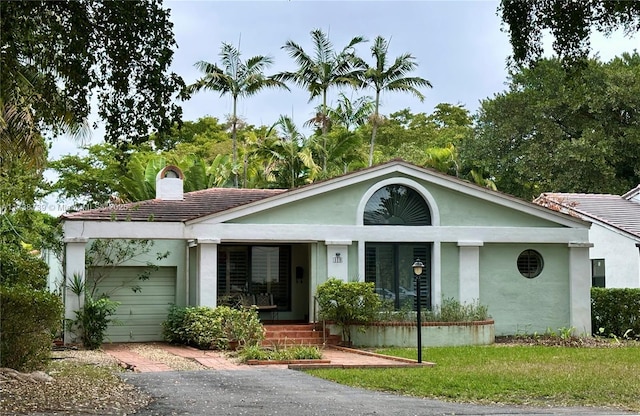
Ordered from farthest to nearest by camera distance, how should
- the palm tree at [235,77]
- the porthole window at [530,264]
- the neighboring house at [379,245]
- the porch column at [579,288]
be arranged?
the palm tree at [235,77], the porthole window at [530,264], the porch column at [579,288], the neighboring house at [379,245]

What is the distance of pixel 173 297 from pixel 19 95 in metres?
10.9

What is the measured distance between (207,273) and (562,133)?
25070mm

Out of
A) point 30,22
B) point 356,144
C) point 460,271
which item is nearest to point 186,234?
point 460,271

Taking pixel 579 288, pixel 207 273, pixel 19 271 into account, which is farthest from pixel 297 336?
pixel 579 288

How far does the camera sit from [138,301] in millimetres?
24906

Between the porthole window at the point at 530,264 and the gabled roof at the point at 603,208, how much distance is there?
4529mm

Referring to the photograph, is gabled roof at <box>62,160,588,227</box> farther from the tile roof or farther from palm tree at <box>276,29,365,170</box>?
palm tree at <box>276,29,365,170</box>

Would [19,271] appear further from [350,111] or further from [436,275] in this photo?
[350,111]

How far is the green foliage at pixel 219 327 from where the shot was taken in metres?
21.7

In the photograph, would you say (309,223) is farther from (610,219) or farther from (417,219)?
(610,219)

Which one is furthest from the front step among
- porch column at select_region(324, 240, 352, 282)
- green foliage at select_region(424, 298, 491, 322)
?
green foliage at select_region(424, 298, 491, 322)

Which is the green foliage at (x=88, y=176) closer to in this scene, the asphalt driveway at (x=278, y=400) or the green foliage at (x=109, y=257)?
the green foliage at (x=109, y=257)

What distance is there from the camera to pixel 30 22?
10969 millimetres


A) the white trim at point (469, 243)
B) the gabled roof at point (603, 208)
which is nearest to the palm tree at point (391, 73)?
the gabled roof at point (603, 208)
